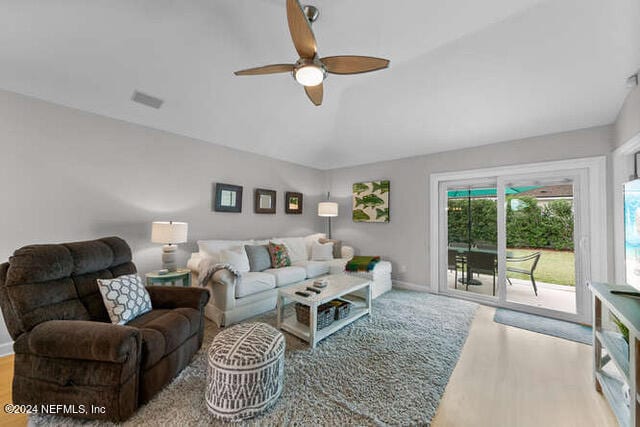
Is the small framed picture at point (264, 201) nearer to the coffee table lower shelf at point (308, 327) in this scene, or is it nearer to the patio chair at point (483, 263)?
the coffee table lower shelf at point (308, 327)

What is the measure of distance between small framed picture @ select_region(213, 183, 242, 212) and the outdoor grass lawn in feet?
13.8

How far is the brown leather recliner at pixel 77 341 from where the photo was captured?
1382 mm

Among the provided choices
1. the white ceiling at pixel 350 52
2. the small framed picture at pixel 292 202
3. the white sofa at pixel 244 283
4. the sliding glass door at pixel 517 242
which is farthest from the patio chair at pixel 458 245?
the small framed picture at pixel 292 202

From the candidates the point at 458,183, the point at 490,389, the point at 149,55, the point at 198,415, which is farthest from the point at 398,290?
the point at 149,55

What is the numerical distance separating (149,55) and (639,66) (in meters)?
4.47

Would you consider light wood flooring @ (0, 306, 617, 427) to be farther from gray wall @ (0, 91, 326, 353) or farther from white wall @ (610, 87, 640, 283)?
gray wall @ (0, 91, 326, 353)

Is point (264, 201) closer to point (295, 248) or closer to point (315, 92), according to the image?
point (295, 248)

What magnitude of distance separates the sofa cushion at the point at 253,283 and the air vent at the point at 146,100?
7.47ft

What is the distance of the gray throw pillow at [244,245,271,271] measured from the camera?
11.0 ft

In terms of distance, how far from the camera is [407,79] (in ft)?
9.74

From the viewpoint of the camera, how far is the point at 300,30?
1.50 meters

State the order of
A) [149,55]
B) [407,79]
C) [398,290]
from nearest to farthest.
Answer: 1. [149,55]
2. [407,79]
3. [398,290]

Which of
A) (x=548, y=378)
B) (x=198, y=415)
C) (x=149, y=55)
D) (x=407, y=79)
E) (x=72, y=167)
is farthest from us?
(x=407, y=79)

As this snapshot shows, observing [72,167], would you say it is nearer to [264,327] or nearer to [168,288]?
[168,288]
